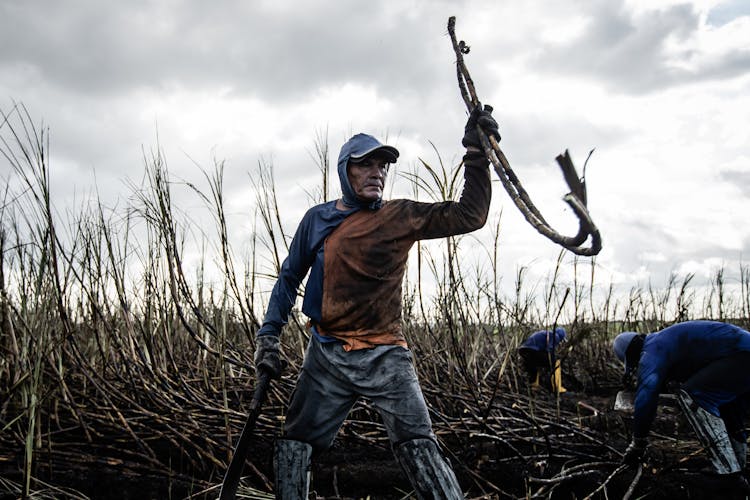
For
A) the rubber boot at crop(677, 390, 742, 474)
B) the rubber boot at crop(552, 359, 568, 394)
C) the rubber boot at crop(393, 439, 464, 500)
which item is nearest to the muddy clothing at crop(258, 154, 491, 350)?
the rubber boot at crop(393, 439, 464, 500)

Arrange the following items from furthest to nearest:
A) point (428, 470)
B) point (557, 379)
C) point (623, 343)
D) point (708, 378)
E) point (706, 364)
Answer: point (557, 379) → point (623, 343) → point (706, 364) → point (708, 378) → point (428, 470)

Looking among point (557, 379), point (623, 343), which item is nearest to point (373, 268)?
point (623, 343)

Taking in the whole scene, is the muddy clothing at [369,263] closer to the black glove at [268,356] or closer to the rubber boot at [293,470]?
the black glove at [268,356]

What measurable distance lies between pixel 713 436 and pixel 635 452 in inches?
25.3

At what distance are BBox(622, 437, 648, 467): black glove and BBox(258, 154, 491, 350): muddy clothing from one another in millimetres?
1809

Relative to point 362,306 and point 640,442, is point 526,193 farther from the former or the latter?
point 640,442

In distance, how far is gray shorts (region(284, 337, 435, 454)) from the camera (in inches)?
73.4

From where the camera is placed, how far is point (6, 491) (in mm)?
2578

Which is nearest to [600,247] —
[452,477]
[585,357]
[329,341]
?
[452,477]

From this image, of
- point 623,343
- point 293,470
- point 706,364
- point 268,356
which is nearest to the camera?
point 293,470

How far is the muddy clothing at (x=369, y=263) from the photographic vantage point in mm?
1975

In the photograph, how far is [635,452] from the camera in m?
3.10

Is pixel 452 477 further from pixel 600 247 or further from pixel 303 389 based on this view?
pixel 600 247

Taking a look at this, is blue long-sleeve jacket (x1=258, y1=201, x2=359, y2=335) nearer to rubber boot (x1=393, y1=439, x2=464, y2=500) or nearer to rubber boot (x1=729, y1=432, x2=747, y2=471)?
rubber boot (x1=393, y1=439, x2=464, y2=500)
